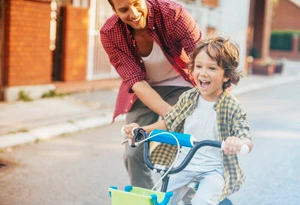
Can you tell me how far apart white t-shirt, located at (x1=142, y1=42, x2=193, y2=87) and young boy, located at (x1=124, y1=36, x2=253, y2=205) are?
704 mm

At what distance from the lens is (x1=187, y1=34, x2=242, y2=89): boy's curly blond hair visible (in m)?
3.82

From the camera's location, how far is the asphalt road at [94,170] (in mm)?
6043

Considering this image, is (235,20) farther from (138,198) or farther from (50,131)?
(138,198)

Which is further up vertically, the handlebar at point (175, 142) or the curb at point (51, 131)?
the handlebar at point (175, 142)

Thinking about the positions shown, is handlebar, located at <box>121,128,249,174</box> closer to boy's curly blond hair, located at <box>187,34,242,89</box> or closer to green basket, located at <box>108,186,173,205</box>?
green basket, located at <box>108,186,173,205</box>

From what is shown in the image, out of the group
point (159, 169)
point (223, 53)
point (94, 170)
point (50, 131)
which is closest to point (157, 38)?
point (223, 53)

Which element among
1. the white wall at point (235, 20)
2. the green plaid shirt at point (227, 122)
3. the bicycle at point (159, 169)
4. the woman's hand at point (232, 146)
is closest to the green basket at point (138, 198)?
the bicycle at point (159, 169)

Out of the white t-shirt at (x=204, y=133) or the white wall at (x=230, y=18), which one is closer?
the white t-shirt at (x=204, y=133)

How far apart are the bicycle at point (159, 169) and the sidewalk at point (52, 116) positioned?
4.63 m

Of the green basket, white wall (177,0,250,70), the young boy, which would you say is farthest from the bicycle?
white wall (177,0,250,70)

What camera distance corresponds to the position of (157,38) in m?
4.49

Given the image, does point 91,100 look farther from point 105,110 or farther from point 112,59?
point 112,59

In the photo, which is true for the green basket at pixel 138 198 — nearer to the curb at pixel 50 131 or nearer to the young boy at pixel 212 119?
the young boy at pixel 212 119

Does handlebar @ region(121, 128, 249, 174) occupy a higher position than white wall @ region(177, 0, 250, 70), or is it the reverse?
white wall @ region(177, 0, 250, 70)
